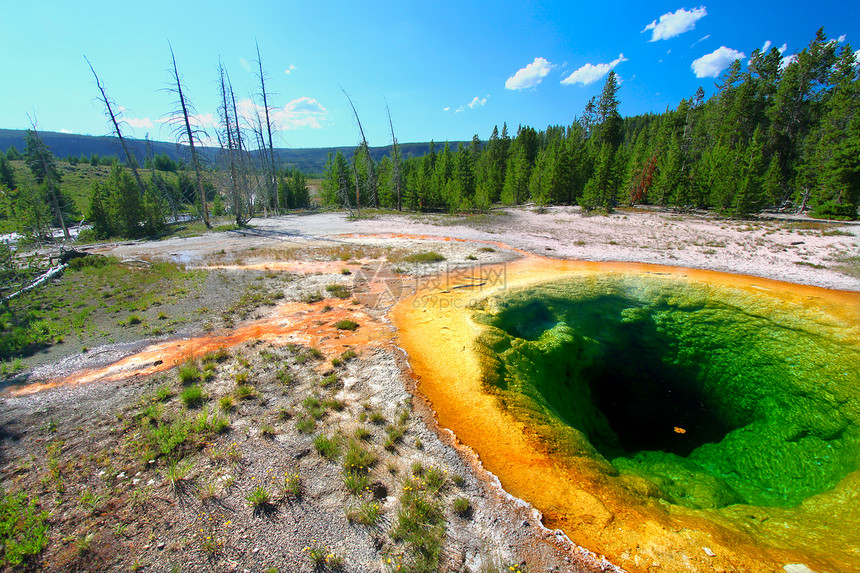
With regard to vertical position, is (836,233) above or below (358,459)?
above

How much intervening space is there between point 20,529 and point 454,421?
5815mm

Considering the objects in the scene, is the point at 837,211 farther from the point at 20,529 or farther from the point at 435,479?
the point at 20,529

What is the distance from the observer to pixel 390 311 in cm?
1110

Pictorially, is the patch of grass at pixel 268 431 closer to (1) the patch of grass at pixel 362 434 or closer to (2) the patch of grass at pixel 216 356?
(1) the patch of grass at pixel 362 434

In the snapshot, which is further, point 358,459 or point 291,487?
point 358,459

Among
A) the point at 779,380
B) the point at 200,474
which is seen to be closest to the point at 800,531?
the point at 779,380

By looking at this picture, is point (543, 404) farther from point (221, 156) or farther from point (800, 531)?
point (221, 156)

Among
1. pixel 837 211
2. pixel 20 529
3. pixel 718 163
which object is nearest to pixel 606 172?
pixel 718 163

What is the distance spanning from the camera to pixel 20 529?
12.4 feet

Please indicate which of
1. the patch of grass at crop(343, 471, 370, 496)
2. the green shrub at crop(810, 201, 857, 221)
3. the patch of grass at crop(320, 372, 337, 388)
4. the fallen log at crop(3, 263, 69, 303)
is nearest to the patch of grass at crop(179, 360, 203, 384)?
the patch of grass at crop(320, 372, 337, 388)

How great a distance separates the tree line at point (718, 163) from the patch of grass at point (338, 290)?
27253mm

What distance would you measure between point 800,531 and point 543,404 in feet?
12.7

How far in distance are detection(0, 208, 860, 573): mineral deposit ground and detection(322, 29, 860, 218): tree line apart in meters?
18.7

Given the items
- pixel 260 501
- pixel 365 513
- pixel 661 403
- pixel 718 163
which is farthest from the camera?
pixel 718 163
